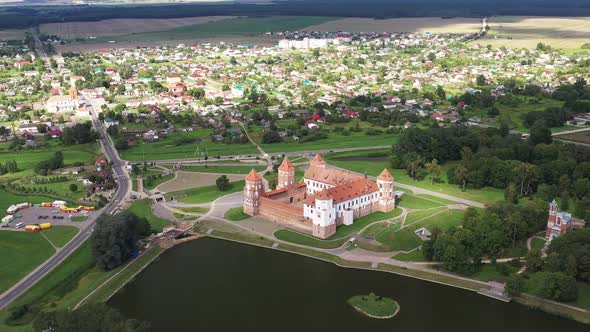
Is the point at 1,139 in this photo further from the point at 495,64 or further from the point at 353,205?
the point at 495,64

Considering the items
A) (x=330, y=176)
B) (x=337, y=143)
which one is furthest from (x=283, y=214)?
(x=337, y=143)

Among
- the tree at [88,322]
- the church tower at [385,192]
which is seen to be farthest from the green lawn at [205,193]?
the tree at [88,322]

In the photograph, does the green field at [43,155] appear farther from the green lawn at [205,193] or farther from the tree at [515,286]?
the tree at [515,286]

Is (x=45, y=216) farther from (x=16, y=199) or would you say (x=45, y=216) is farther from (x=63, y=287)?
(x=63, y=287)

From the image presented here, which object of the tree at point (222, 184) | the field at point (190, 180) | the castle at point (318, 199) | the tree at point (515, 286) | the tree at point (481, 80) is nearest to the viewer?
the tree at point (515, 286)

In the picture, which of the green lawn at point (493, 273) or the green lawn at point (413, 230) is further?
the green lawn at point (413, 230)

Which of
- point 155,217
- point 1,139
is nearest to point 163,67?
point 1,139

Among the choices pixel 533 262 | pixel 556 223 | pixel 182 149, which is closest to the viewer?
pixel 533 262
